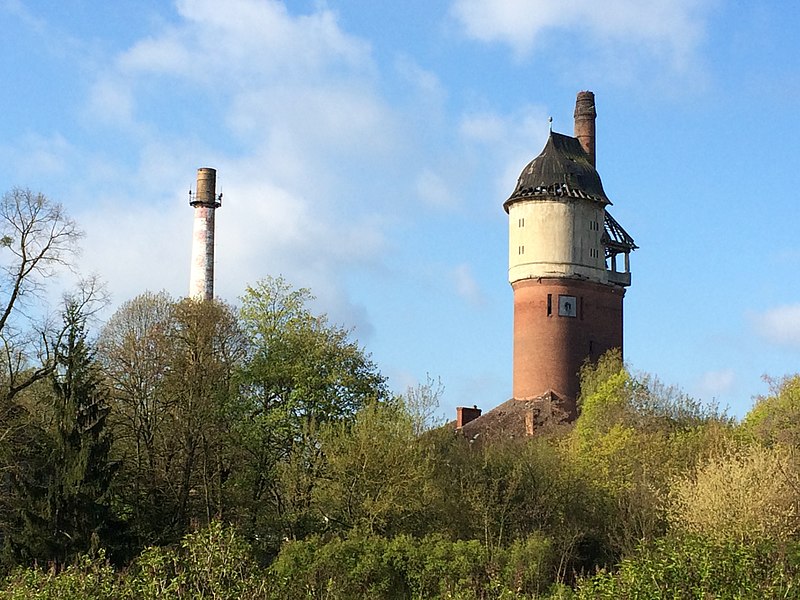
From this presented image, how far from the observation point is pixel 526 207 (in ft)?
218

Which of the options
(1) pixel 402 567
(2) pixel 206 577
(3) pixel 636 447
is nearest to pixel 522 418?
(3) pixel 636 447

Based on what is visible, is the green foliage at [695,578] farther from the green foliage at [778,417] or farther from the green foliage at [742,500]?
the green foliage at [778,417]

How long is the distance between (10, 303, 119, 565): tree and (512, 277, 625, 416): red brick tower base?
32.2 m

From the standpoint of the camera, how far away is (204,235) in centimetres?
6216

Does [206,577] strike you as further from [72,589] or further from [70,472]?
[70,472]

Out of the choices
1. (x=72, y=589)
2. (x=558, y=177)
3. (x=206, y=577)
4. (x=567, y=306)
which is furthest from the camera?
(x=558, y=177)

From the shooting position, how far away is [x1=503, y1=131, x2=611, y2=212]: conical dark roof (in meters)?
66.2

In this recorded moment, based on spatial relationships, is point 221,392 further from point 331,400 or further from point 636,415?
point 636,415

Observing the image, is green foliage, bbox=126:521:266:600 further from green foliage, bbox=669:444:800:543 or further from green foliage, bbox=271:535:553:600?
green foliage, bbox=669:444:800:543

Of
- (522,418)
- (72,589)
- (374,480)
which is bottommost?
(72,589)

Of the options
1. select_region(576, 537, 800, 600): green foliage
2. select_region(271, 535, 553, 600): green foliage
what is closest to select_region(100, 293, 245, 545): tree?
select_region(271, 535, 553, 600): green foliage

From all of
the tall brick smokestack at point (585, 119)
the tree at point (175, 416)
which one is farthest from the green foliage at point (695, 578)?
the tall brick smokestack at point (585, 119)

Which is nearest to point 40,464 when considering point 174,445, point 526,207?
point 174,445

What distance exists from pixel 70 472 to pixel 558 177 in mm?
39690
